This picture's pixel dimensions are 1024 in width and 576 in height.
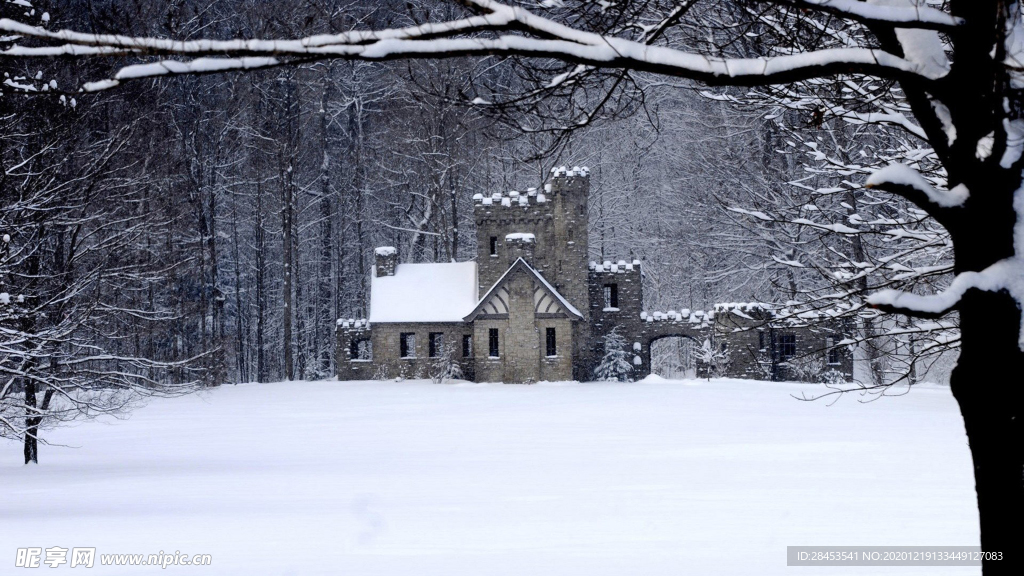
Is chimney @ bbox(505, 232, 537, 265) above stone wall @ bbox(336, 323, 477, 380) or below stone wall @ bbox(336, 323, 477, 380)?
above

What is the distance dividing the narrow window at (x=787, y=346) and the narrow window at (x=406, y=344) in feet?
45.5

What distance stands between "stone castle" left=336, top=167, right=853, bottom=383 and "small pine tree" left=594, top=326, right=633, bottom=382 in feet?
1.40

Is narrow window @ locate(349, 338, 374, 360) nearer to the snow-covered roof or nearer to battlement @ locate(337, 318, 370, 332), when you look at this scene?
battlement @ locate(337, 318, 370, 332)

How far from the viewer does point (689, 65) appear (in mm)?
3611

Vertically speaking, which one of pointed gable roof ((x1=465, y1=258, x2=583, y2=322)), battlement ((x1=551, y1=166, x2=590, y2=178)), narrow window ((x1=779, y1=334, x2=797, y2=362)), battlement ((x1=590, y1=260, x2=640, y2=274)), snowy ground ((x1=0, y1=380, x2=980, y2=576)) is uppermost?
battlement ((x1=551, y1=166, x2=590, y2=178))

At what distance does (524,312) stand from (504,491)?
23.6 meters

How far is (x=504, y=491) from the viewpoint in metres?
11.0

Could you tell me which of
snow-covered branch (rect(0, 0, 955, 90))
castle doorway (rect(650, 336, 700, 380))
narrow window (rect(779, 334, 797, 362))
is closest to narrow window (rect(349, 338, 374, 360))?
castle doorway (rect(650, 336, 700, 380))

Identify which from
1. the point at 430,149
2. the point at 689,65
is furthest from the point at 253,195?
the point at 689,65

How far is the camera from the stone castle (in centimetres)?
3444

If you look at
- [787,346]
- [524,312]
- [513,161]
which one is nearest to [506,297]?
[524,312]

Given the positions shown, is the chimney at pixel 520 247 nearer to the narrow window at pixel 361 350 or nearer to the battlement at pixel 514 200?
the battlement at pixel 514 200

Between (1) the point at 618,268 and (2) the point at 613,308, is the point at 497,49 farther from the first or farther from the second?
(1) the point at 618,268

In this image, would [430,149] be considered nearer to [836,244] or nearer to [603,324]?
[603,324]
